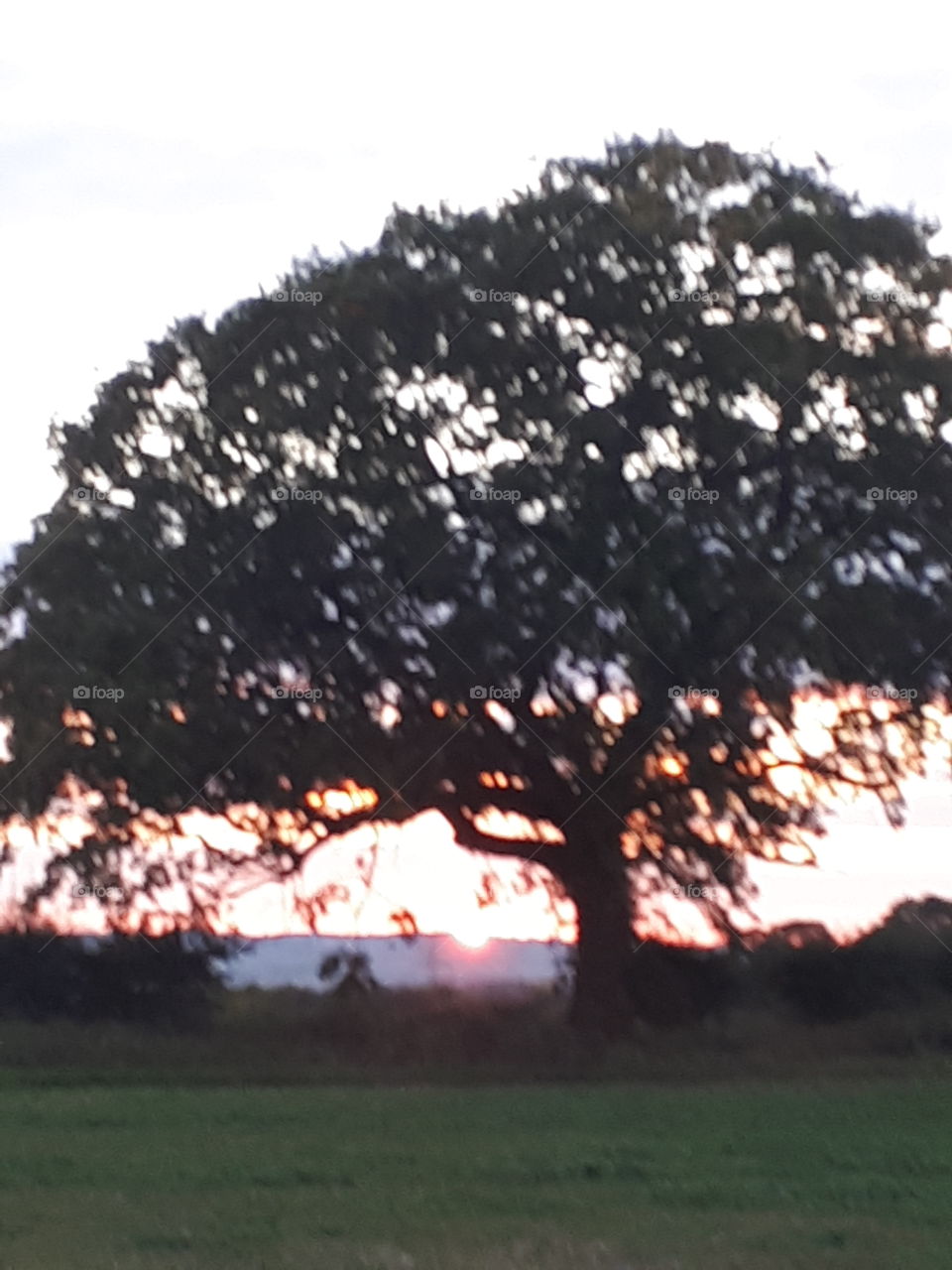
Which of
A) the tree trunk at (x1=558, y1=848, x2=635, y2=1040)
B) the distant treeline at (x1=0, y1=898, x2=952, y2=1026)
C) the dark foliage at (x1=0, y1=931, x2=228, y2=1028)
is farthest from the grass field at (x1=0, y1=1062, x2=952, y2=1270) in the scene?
the dark foliage at (x1=0, y1=931, x2=228, y2=1028)

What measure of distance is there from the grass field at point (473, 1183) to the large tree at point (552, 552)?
24.6ft

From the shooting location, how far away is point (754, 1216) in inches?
536

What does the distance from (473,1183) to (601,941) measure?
16462 millimetres

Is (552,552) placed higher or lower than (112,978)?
higher

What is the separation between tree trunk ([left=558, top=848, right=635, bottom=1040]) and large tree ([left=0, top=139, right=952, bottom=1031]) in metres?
0.08

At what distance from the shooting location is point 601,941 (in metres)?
31.6

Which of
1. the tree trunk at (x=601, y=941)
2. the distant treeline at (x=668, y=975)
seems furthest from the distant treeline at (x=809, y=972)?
the tree trunk at (x=601, y=941)

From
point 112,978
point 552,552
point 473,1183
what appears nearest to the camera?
point 473,1183

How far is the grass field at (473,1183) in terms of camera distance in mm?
12164

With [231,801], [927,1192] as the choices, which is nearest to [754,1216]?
[927,1192]

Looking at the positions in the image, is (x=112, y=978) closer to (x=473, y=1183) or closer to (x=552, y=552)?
(x=552, y=552)

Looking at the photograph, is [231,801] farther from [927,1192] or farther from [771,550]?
[927,1192]

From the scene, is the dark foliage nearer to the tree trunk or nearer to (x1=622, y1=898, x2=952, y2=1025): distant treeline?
the tree trunk

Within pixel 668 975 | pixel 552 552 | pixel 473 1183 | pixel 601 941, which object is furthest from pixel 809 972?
pixel 473 1183
